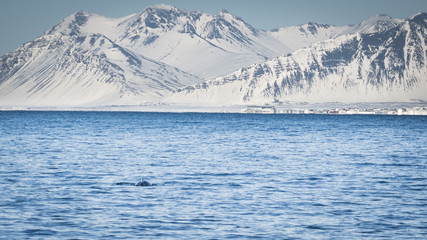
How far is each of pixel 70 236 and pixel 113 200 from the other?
825cm

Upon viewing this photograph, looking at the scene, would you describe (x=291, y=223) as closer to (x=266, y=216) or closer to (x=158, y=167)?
(x=266, y=216)

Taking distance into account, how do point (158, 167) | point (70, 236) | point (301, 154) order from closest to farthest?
point (70, 236), point (158, 167), point (301, 154)

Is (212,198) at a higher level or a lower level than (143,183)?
lower

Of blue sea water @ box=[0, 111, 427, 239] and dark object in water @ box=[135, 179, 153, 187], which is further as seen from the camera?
dark object in water @ box=[135, 179, 153, 187]

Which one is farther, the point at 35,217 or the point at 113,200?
the point at 113,200

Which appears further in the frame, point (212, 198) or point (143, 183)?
point (143, 183)

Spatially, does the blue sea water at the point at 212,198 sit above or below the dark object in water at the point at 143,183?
below

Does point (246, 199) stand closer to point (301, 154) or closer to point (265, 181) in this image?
point (265, 181)

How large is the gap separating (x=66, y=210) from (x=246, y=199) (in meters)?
9.27

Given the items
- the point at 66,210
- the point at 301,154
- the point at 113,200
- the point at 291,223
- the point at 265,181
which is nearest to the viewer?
the point at 291,223

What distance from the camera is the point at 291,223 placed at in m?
29.7

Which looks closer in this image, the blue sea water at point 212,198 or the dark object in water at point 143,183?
the blue sea water at point 212,198

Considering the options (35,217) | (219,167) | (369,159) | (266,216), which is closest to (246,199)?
(266,216)

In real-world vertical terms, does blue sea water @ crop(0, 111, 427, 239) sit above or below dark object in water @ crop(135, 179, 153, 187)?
below
